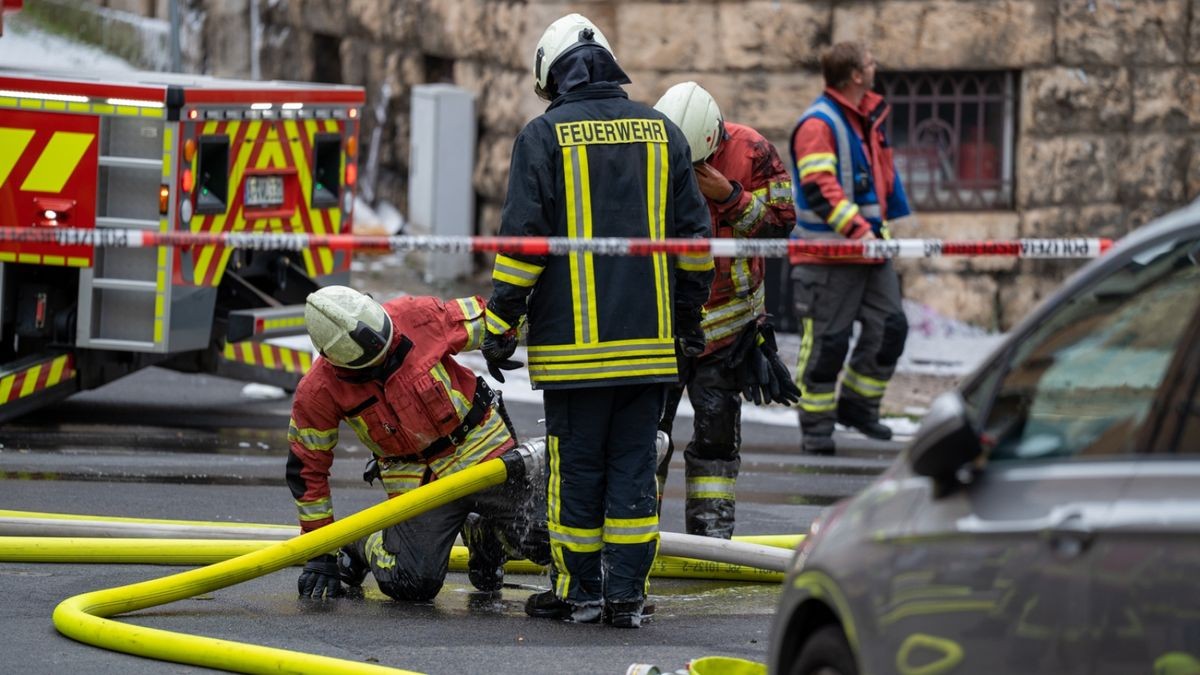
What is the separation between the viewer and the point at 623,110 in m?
5.78

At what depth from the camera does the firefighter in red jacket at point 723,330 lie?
6.74m

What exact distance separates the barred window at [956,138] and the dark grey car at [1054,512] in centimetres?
883

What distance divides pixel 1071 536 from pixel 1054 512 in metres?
0.08

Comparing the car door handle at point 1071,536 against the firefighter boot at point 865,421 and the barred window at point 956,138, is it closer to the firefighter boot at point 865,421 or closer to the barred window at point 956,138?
the firefighter boot at point 865,421

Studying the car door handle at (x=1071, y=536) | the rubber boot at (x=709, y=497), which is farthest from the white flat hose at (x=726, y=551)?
the car door handle at (x=1071, y=536)

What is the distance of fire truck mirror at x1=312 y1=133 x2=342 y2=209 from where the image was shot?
10062mm

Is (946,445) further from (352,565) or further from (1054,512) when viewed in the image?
(352,565)


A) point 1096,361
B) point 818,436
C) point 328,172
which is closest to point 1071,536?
point 1096,361

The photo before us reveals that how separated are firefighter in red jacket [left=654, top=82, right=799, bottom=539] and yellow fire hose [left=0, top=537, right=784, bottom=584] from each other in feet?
0.84

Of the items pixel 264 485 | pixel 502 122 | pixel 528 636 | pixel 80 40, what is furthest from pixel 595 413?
pixel 80 40

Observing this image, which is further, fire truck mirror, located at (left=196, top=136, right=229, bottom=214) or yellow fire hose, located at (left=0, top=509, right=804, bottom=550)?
fire truck mirror, located at (left=196, top=136, right=229, bottom=214)

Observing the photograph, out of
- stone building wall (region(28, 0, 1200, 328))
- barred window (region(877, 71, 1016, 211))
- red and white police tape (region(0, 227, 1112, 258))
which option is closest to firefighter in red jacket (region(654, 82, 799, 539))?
red and white police tape (region(0, 227, 1112, 258))

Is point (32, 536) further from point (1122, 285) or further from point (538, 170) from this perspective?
point (1122, 285)

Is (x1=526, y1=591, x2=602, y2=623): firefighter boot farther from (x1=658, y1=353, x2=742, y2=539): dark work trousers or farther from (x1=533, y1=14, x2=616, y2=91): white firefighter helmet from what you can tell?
(x1=533, y1=14, x2=616, y2=91): white firefighter helmet
